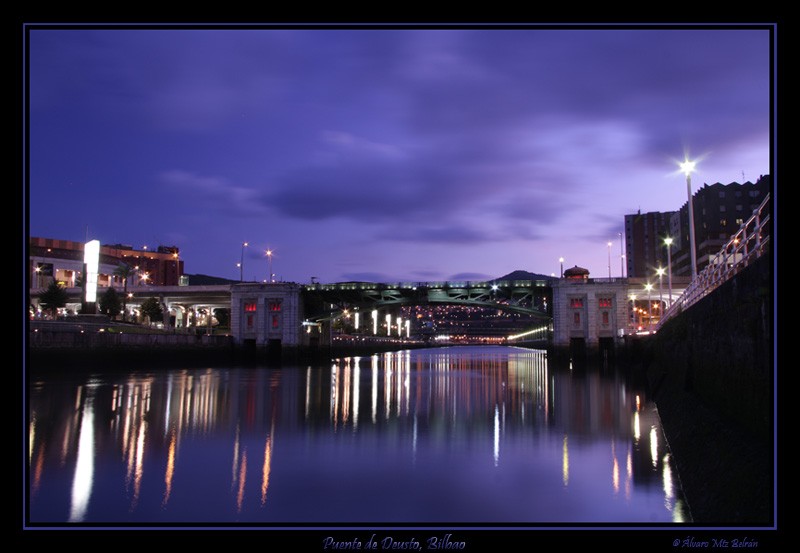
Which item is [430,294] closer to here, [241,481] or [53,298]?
[53,298]

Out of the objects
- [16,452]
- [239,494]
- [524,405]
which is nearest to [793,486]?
[16,452]

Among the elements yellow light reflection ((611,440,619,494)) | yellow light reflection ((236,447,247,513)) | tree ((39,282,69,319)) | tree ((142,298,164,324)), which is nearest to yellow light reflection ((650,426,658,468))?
yellow light reflection ((611,440,619,494))

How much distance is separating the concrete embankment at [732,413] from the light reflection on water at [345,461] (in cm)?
112

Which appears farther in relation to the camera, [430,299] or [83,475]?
[430,299]

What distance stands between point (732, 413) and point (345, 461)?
36.6ft

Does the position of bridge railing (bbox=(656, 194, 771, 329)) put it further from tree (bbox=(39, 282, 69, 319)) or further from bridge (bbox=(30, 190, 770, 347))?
tree (bbox=(39, 282, 69, 319))

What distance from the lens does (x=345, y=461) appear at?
2048 cm

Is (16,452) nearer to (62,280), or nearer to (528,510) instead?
(528,510)

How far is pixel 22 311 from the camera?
28.4 feet

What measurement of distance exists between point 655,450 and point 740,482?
11.2 metres

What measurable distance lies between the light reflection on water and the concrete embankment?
1.12m

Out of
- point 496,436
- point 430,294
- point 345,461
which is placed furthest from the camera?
point 430,294

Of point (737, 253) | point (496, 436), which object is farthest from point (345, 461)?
point (737, 253)

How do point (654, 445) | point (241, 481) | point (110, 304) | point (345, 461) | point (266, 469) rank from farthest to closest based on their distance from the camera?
point (110, 304), point (654, 445), point (345, 461), point (266, 469), point (241, 481)
